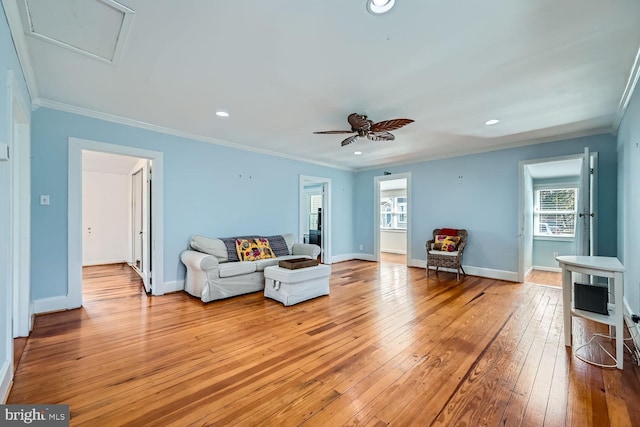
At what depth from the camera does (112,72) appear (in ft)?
8.16

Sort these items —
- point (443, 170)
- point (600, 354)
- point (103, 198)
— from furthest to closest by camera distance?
1. point (103, 198)
2. point (443, 170)
3. point (600, 354)

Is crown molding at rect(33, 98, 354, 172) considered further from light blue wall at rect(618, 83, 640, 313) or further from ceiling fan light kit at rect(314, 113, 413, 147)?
light blue wall at rect(618, 83, 640, 313)

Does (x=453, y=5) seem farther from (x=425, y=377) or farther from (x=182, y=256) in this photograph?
(x=182, y=256)

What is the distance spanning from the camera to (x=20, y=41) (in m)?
2.01

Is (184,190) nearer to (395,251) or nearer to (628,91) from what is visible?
(628,91)

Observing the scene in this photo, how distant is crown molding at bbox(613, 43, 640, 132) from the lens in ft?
7.62

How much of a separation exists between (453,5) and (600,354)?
9.79 ft

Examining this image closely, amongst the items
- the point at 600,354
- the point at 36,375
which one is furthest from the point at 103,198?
the point at 600,354

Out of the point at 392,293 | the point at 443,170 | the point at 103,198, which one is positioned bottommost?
the point at 392,293

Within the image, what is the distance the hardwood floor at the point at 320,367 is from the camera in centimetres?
163

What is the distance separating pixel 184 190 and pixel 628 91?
549cm

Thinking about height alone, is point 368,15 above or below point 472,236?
above

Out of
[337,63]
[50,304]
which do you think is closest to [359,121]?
[337,63]

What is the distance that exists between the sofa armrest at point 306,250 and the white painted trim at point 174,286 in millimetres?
1878
